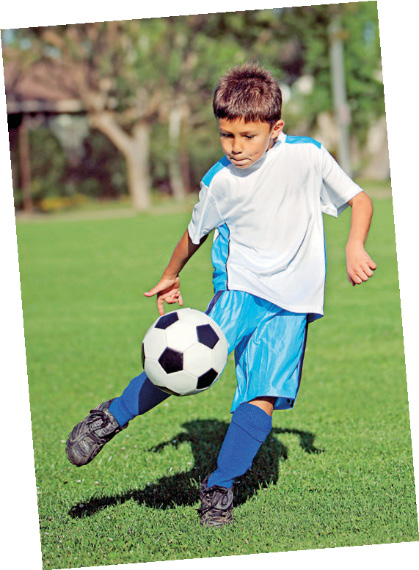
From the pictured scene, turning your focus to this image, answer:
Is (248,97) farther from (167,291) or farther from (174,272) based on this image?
(167,291)

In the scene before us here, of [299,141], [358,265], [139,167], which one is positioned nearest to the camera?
[358,265]

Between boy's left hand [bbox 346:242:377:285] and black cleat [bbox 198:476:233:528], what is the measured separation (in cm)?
110

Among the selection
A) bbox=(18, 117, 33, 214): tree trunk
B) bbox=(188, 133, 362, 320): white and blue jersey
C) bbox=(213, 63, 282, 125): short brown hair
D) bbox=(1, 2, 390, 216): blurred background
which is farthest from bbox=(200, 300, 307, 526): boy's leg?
bbox=(18, 117, 33, 214): tree trunk

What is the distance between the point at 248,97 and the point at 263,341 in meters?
1.10

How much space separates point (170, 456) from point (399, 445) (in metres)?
1.31

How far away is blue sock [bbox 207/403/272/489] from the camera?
3553 millimetres

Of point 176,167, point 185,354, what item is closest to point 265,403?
point 185,354

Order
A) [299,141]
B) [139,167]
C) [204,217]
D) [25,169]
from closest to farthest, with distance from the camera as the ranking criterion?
[299,141]
[204,217]
[139,167]
[25,169]

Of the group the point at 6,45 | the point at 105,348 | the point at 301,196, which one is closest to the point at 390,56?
the point at 301,196

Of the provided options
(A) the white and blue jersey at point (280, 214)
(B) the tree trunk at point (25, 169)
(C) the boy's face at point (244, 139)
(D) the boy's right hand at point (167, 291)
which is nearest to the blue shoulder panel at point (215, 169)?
(A) the white and blue jersey at point (280, 214)

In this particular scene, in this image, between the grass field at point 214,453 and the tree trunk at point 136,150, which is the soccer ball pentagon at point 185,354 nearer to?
the grass field at point 214,453

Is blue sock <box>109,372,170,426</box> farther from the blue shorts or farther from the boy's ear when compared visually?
the boy's ear

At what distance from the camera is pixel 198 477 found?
417 cm

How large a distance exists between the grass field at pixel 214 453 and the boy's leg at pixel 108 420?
0.34 metres
